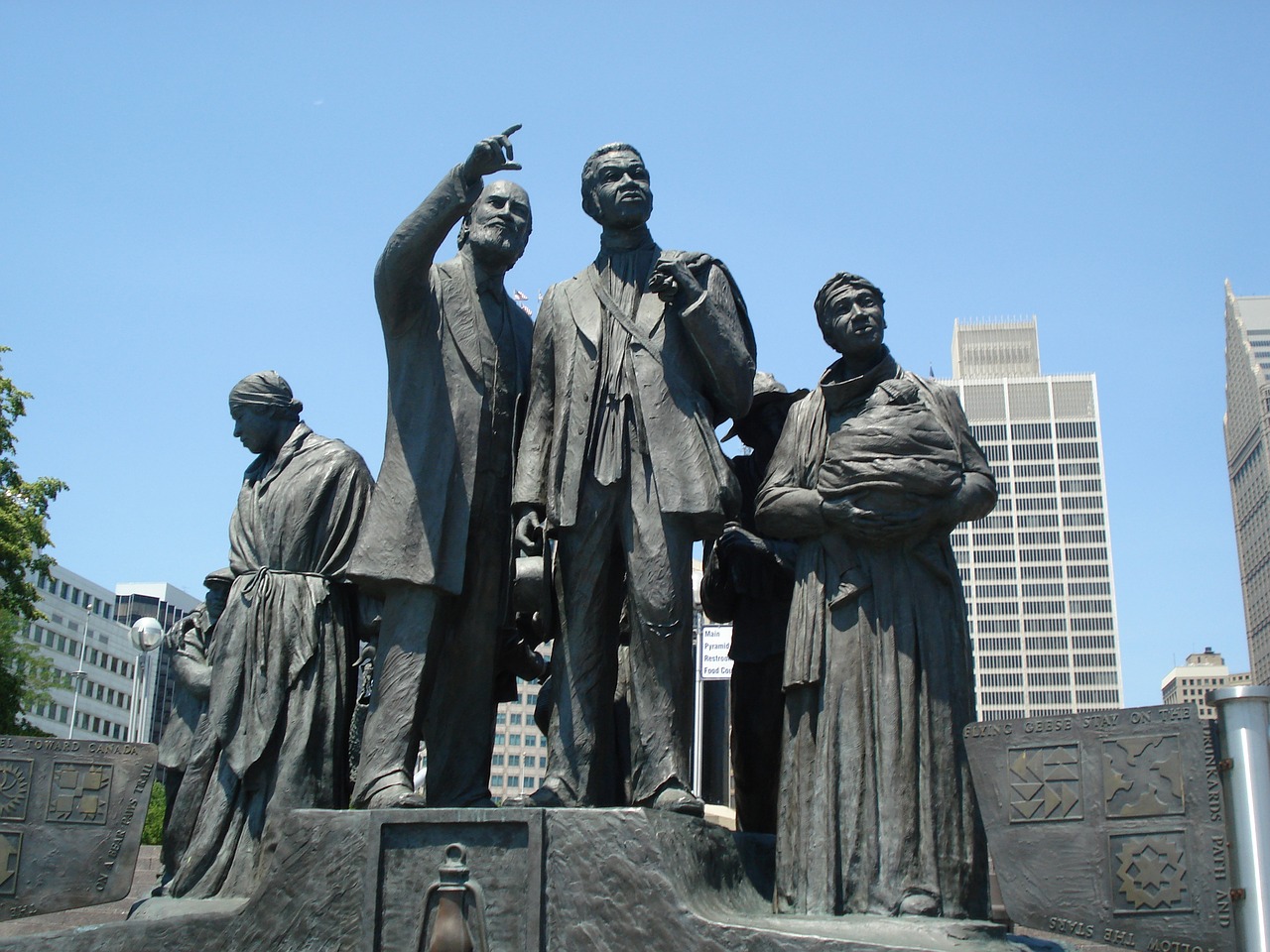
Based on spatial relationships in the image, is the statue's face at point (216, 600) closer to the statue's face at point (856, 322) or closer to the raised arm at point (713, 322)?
the raised arm at point (713, 322)

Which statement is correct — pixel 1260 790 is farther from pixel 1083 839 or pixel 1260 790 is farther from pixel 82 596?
pixel 82 596

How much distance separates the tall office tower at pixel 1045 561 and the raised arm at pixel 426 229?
148m

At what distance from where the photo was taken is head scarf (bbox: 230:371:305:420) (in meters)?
8.45

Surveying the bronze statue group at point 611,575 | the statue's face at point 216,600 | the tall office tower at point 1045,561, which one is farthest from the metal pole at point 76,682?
the tall office tower at point 1045,561

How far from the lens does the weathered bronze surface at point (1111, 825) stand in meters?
5.31

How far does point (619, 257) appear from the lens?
748 cm

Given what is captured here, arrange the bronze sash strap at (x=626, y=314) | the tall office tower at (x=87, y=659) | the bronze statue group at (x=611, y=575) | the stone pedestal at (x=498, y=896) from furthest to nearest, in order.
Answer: the tall office tower at (x=87, y=659) < the bronze sash strap at (x=626, y=314) < the bronze statue group at (x=611, y=575) < the stone pedestal at (x=498, y=896)

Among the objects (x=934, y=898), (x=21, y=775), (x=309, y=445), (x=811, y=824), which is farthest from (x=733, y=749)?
(x=21, y=775)

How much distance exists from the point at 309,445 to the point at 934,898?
4609 millimetres

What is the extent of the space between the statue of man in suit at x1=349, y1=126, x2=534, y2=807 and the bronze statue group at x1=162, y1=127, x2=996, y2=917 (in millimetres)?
16

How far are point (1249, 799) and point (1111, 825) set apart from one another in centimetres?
57

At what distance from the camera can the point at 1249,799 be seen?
520 centimetres

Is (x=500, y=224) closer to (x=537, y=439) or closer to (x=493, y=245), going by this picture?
(x=493, y=245)

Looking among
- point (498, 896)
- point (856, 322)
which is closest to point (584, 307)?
point (856, 322)
